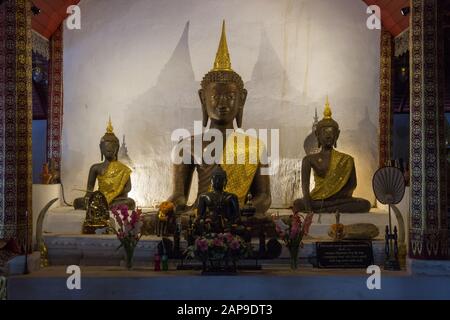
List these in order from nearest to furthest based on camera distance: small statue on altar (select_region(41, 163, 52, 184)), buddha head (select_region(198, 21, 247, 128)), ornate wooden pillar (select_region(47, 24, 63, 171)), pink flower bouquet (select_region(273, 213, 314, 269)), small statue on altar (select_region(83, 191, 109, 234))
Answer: pink flower bouquet (select_region(273, 213, 314, 269)) → small statue on altar (select_region(83, 191, 109, 234)) → buddha head (select_region(198, 21, 247, 128)) → small statue on altar (select_region(41, 163, 52, 184)) → ornate wooden pillar (select_region(47, 24, 63, 171))

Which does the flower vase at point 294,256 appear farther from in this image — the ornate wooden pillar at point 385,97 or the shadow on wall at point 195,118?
the ornate wooden pillar at point 385,97

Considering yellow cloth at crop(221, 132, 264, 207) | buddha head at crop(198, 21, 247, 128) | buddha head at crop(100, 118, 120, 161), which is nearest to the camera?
yellow cloth at crop(221, 132, 264, 207)

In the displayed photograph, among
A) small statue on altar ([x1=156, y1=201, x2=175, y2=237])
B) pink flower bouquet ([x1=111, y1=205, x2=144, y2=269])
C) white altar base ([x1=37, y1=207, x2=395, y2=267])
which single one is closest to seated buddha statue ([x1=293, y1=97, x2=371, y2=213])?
white altar base ([x1=37, y1=207, x2=395, y2=267])

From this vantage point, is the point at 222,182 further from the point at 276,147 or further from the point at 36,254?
the point at 276,147

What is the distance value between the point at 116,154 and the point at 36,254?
2.99 meters

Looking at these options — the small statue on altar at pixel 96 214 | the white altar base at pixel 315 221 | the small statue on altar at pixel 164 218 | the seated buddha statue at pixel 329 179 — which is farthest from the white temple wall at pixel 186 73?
the small statue on altar at pixel 164 218

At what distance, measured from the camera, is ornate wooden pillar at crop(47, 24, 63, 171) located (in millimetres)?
10570

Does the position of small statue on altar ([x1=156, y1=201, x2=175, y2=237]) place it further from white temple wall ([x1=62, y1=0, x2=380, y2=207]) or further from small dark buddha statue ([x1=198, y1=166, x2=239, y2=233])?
white temple wall ([x1=62, y1=0, x2=380, y2=207])

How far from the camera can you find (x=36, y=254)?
7125mm

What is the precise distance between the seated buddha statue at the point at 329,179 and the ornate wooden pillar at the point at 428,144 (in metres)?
2.23

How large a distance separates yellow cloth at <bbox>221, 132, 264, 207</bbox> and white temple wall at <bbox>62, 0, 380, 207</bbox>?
4.74ft

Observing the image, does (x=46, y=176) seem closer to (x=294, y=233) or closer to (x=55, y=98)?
(x=55, y=98)

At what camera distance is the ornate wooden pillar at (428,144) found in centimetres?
674
